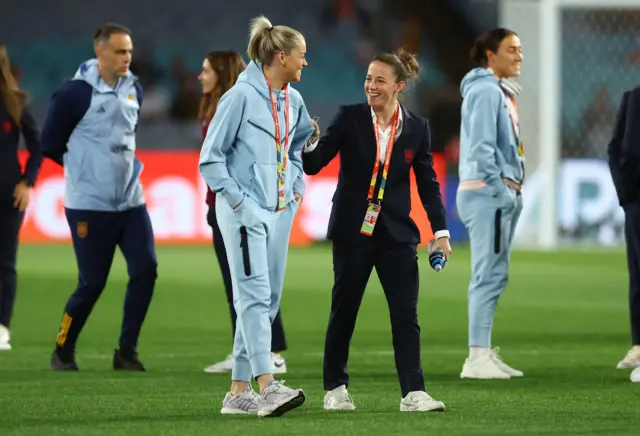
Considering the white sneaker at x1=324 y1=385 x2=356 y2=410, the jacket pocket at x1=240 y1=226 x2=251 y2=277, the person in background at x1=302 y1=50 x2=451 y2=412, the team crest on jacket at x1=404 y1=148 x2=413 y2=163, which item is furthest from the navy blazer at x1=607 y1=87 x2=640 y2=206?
the jacket pocket at x1=240 y1=226 x2=251 y2=277

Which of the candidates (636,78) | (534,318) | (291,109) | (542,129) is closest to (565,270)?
(542,129)

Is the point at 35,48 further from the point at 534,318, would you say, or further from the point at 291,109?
the point at 291,109

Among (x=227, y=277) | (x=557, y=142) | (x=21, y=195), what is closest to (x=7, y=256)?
(x=21, y=195)

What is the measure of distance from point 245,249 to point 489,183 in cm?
264

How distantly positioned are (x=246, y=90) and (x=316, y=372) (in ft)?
9.32

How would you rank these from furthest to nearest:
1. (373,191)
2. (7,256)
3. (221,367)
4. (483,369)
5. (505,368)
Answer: (7,256), (221,367), (505,368), (483,369), (373,191)

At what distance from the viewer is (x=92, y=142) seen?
9.48 meters

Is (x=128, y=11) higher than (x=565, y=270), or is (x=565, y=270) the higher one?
(x=128, y=11)

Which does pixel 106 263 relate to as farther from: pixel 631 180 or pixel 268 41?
pixel 631 180

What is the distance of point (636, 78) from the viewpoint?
94.1 ft

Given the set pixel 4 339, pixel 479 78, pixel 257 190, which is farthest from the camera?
pixel 4 339

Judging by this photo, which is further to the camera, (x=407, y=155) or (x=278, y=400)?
(x=407, y=155)

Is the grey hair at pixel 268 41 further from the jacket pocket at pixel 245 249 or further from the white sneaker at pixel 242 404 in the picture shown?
the white sneaker at pixel 242 404

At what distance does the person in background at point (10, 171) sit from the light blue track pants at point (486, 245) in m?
3.33
